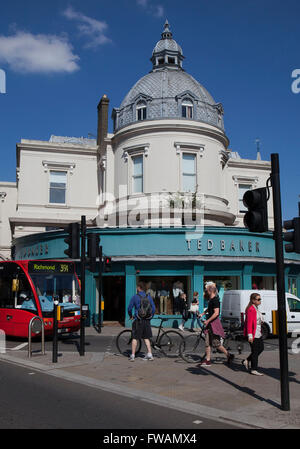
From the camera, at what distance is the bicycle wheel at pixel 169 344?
12016 millimetres

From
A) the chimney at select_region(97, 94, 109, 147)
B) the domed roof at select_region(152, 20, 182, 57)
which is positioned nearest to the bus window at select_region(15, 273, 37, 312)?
the chimney at select_region(97, 94, 109, 147)

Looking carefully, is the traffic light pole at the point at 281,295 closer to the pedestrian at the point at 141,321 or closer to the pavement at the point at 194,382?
the pavement at the point at 194,382

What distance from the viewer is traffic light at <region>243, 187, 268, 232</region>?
22.8 feet

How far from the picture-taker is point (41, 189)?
2712 cm

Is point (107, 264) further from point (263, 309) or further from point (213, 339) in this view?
point (213, 339)

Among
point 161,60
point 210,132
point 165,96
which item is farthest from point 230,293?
point 161,60

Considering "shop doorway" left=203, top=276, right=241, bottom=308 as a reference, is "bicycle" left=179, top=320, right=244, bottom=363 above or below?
below

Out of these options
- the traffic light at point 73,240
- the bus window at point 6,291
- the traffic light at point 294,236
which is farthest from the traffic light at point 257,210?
the bus window at point 6,291

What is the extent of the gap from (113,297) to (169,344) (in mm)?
10496

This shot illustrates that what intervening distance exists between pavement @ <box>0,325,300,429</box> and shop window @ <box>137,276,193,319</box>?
8.14 metres

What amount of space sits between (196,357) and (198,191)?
13.3 meters

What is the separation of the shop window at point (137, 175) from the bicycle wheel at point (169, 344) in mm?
12961

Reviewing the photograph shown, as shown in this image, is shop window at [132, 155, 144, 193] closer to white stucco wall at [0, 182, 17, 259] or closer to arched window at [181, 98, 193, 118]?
arched window at [181, 98, 193, 118]

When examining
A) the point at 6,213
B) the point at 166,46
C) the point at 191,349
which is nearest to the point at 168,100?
the point at 166,46
